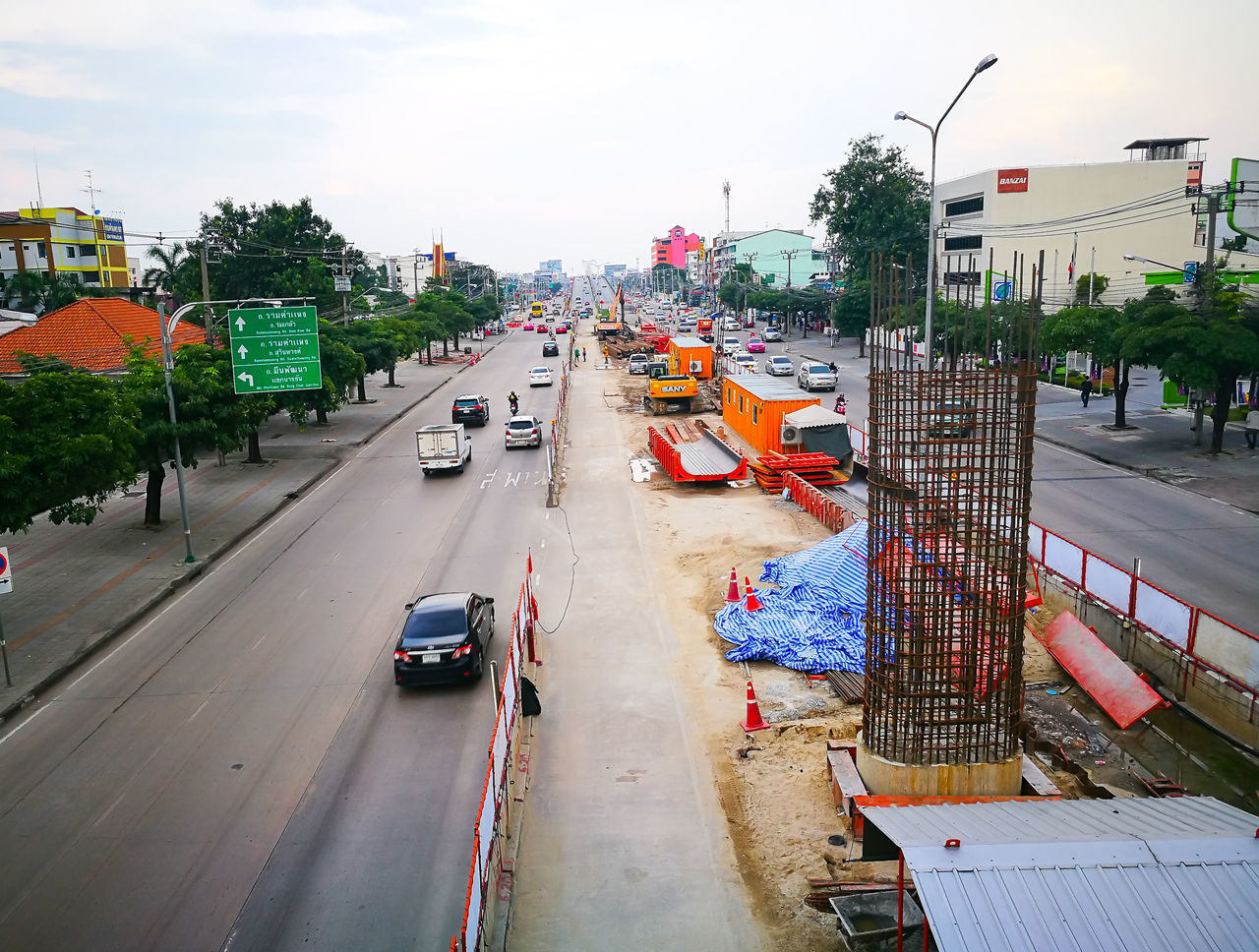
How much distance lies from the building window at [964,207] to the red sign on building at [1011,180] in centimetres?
222

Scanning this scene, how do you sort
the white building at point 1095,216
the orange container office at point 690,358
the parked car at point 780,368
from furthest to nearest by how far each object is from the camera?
the white building at point 1095,216, the parked car at point 780,368, the orange container office at point 690,358

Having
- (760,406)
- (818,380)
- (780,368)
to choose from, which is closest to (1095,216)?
(780,368)

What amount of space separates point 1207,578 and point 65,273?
97589 millimetres

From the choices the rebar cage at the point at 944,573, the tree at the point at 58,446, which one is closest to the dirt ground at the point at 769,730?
the rebar cage at the point at 944,573

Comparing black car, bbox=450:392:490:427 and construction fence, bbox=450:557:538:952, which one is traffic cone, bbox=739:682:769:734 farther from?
black car, bbox=450:392:490:427

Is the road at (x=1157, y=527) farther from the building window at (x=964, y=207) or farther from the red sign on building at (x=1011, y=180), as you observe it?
the building window at (x=964, y=207)

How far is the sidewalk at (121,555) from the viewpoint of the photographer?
17875 mm

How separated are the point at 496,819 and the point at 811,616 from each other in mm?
8206

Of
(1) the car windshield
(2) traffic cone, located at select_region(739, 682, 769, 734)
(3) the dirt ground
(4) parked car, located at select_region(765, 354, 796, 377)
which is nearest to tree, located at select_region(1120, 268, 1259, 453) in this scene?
(3) the dirt ground

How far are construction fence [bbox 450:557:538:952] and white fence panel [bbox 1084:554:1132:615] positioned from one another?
1018cm

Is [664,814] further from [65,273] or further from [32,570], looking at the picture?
[65,273]

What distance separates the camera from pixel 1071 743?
13367mm

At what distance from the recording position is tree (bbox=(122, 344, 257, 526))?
24078 millimetres

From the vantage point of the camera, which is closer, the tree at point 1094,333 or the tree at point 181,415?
the tree at point 181,415
